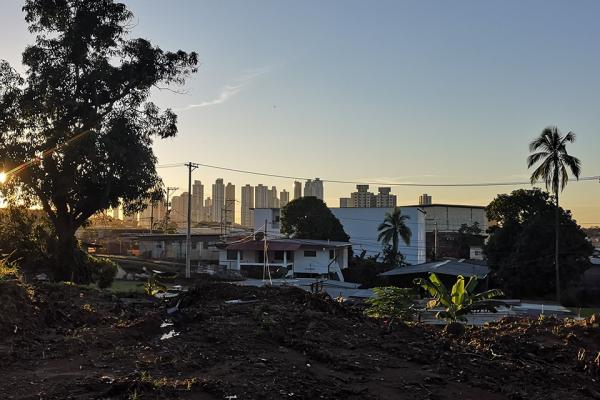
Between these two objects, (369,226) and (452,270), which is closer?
(452,270)

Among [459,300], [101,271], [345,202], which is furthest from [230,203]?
[459,300]

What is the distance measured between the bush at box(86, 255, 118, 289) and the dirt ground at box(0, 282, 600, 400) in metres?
17.7

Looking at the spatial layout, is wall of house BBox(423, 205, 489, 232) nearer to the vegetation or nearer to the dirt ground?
the vegetation

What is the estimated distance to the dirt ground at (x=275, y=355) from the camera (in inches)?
239

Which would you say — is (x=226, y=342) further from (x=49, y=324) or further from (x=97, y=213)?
(x=97, y=213)

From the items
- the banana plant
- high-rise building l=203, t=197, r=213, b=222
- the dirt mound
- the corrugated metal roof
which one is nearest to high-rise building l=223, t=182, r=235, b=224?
high-rise building l=203, t=197, r=213, b=222

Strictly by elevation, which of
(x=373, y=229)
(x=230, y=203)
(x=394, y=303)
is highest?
(x=230, y=203)

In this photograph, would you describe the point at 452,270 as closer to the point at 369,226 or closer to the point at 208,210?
the point at 369,226

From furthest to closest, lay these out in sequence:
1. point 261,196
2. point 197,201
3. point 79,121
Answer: point 197,201
point 261,196
point 79,121

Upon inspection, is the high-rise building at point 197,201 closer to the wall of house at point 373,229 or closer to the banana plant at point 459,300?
the wall of house at point 373,229

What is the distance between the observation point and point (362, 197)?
115 m

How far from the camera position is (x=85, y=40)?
80.7 feet

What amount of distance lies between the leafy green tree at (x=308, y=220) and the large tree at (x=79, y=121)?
40517mm

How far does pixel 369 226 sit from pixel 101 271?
58.6 m
